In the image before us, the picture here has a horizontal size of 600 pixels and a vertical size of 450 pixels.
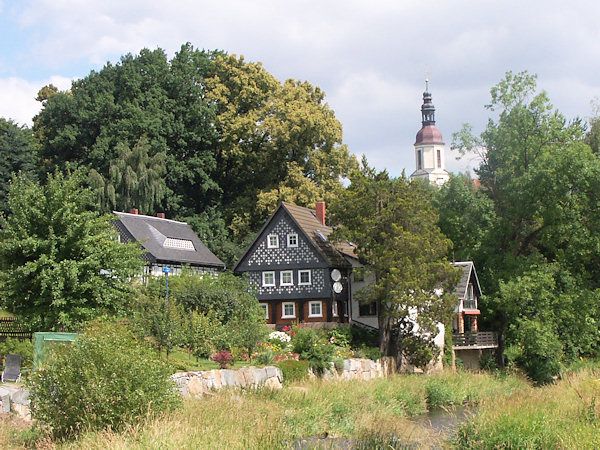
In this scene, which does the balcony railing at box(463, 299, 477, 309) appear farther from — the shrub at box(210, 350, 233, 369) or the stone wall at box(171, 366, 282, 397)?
the shrub at box(210, 350, 233, 369)

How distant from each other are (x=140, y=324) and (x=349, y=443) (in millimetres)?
9691

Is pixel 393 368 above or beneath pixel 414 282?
beneath

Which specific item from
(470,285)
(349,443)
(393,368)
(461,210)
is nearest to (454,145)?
(461,210)

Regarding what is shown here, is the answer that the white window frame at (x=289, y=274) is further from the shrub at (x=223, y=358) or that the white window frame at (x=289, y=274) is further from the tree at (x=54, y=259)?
the tree at (x=54, y=259)

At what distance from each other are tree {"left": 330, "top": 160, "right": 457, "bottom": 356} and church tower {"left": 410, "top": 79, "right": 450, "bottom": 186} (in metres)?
82.7

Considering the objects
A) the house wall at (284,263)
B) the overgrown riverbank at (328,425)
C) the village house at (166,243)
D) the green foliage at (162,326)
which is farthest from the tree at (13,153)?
the overgrown riverbank at (328,425)

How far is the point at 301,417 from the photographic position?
21.6m

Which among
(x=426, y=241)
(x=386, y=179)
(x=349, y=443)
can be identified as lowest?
(x=349, y=443)

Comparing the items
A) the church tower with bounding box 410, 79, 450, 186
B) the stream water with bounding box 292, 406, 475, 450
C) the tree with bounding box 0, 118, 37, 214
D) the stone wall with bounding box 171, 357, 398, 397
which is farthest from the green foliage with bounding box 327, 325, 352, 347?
the church tower with bounding box 410, 79, 450, 186

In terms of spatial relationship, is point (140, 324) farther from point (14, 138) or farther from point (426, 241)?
point (14, 138)

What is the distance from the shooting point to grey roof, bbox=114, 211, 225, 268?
152 ft

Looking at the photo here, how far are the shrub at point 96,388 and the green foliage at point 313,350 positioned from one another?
47.9 ft

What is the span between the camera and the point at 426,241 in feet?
119

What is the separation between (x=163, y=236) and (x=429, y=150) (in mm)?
78501
